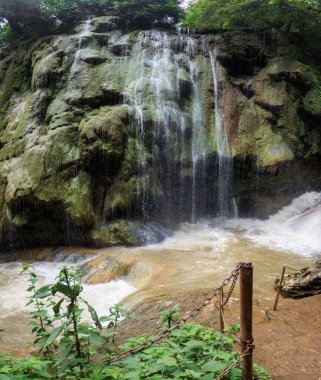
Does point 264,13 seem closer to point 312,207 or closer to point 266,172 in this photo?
point 266,172

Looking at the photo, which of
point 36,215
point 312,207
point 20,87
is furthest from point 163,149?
point 20,87

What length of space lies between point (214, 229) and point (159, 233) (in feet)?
6.81

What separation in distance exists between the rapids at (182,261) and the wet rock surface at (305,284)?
37 cm

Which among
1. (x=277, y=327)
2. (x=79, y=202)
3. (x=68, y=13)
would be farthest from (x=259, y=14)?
(x=277, y=327)

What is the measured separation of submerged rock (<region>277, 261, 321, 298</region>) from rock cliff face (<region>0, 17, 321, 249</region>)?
5.14 m

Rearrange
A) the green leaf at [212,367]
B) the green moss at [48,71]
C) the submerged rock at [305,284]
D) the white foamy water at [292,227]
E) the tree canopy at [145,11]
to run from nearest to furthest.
A: the green leaf at [212,367], the submerged rock at [305,284], the white foamy water at [292,227], the green moss at [48,71], the tree canopy at [145,11]

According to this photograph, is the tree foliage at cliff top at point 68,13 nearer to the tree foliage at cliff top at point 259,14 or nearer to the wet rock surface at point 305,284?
the tree foliage at cliff top at point 259,14

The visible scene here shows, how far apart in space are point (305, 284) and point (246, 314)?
3.62 metres

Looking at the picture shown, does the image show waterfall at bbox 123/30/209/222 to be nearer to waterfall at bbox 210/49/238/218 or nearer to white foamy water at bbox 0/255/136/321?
waterfall at bbox 210/49/238/218

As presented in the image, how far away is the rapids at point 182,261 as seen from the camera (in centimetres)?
686

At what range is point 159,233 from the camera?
1073 centimetres

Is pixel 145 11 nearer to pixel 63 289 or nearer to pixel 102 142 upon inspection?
pixel 102 142

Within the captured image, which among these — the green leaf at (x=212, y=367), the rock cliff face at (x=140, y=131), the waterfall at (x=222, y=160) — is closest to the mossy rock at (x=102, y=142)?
the rock cliff face at (x=140, y=131)

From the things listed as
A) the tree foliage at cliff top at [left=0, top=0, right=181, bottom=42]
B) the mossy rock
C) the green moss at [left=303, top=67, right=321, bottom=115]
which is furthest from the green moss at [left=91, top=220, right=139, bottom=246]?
the tree foliage at cliff top at [left=0, top=0, right=181, bottom=42]
